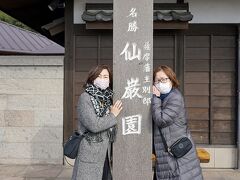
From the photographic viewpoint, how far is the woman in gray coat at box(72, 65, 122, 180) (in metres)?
4.04

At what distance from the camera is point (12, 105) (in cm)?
799

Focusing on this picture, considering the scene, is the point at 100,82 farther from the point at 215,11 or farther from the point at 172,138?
the point at 215,11

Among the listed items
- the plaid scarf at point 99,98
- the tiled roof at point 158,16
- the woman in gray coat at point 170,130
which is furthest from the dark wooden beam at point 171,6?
the plaid scarf at point 99,98

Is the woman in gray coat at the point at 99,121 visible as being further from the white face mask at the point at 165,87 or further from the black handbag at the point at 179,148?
the black handbag at the point at 179,148

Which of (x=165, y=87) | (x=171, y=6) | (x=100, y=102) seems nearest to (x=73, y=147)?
(x=100, y=102)

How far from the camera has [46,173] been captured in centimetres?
728

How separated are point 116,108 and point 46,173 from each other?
11.6ft

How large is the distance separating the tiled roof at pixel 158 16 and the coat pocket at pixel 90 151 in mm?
3360

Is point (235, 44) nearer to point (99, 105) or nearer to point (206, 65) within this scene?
point (206, 65)

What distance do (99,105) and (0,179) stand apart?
352 cm

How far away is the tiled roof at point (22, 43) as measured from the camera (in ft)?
49.8

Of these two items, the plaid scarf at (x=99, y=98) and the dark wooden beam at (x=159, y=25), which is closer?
the plaid scarf at (x=99, y=98)

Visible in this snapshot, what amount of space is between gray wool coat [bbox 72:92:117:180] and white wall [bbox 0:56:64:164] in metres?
3.76

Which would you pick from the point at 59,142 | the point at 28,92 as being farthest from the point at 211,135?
the point at 28,92
